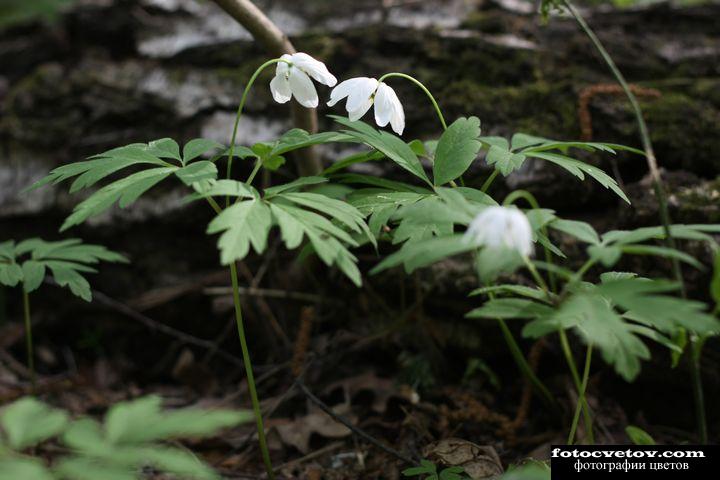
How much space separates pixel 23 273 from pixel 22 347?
4.71ft

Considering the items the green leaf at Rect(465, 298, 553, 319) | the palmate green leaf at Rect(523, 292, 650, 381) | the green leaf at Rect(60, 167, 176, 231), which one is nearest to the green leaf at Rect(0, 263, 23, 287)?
the green leaf at Rect(60, 167, 176, 231)

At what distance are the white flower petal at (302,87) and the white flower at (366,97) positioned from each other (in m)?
0.09

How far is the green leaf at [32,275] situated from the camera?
2023mm

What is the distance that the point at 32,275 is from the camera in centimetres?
208

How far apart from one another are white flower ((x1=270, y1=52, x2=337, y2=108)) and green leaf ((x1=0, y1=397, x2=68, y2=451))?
1.15m

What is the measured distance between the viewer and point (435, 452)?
194 cm

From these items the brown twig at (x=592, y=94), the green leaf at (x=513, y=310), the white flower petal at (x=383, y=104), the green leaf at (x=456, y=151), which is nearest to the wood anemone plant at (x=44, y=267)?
the white flower petal at (x=383, y=104)

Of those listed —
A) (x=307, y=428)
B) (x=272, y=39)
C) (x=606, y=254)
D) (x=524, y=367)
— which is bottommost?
(x=307, y=428)

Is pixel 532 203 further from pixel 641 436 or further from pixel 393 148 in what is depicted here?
pixel 641 436

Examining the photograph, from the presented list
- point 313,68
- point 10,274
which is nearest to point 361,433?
point 313,68

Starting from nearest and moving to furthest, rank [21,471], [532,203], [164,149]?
[21,471] → [532,203] → [164,149]

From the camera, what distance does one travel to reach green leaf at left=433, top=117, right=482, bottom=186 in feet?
5.94

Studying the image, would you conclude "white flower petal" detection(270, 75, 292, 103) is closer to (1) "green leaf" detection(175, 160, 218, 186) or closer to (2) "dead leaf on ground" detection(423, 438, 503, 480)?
(1) "green leaf" detection(175, 160, 218, 186)

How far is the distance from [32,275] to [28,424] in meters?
1.17
